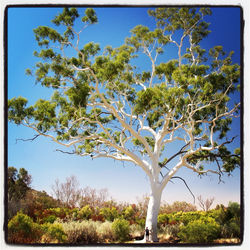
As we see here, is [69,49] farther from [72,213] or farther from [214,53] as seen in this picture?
[72,213]

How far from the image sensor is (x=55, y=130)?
7.89 meters

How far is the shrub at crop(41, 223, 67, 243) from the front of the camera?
6156 millimetres

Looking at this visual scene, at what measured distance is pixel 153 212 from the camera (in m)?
7.23

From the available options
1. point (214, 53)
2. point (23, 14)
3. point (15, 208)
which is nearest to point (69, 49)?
point (23, 14)

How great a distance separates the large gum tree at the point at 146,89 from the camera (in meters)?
6.67

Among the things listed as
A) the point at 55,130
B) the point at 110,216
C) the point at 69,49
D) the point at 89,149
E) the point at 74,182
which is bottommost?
the point at 110,216

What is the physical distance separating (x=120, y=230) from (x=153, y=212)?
0.99 metres

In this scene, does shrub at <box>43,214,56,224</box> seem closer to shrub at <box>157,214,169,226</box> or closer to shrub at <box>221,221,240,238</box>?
shrub at <box>157,214,169,226</box>

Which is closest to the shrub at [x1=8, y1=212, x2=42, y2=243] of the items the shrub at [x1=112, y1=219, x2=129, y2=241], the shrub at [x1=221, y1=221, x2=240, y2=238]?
the shrub at [x1=112, y1=219, x2=129, y2=241]

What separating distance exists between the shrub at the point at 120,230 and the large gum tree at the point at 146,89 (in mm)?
594

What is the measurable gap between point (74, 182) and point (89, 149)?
323 centimetres

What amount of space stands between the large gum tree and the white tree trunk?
0.9 inches

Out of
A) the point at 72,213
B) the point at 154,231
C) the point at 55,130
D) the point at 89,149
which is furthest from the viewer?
the point at 72,213
